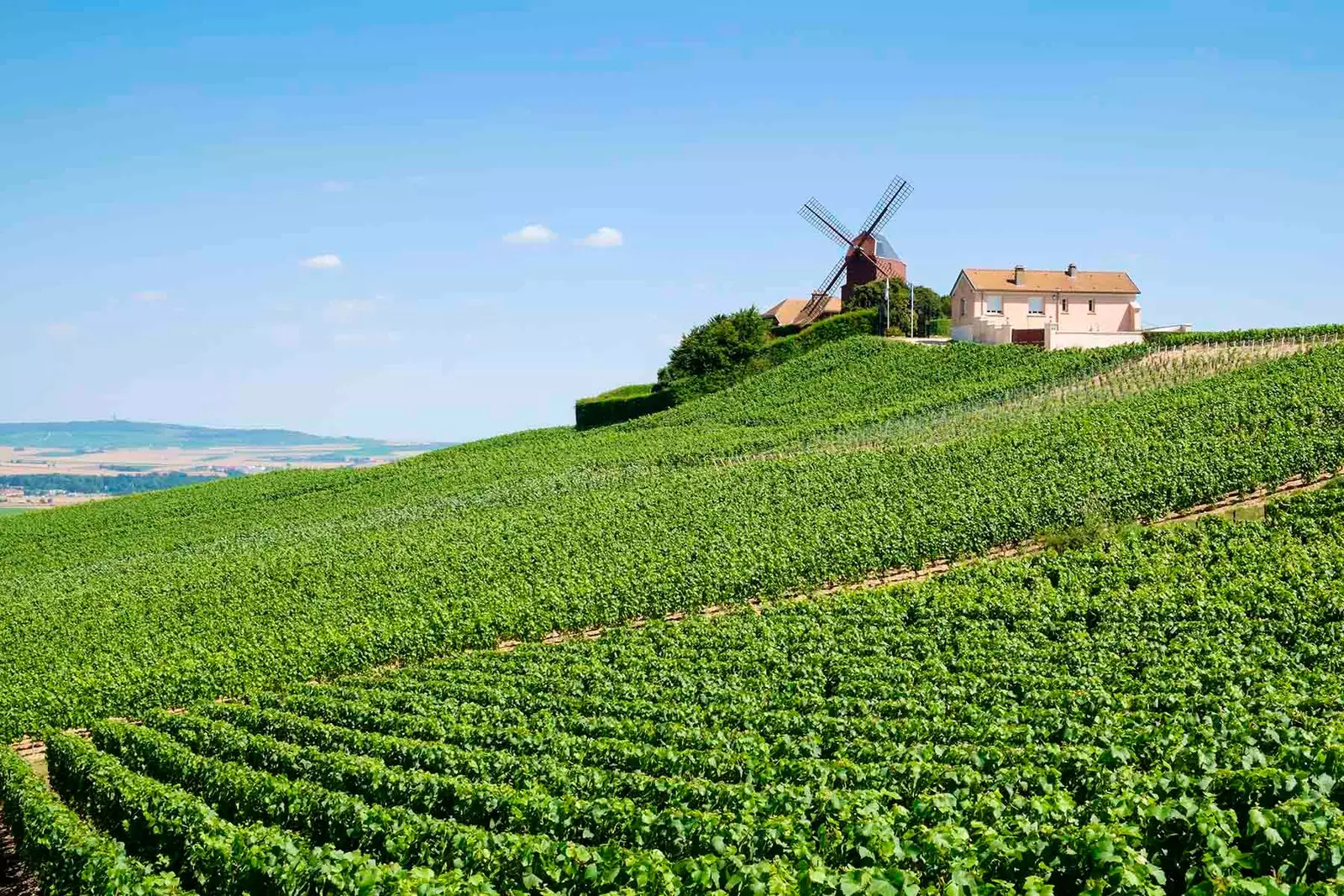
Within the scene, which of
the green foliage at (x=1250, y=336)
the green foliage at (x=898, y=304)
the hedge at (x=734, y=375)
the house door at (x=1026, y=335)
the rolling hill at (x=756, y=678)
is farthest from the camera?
the green foliage at (x=898, y=304)

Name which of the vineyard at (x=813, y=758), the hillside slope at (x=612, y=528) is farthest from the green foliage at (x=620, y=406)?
the vineyard at (x=813, y=758)

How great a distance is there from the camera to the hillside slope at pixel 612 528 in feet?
101

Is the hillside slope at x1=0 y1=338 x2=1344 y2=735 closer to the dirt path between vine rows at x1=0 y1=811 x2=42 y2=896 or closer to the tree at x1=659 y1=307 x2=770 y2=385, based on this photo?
the dirt path between vine rows at x1=0 y1=811 x2=42 y2=896

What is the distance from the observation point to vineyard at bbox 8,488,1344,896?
10.9m

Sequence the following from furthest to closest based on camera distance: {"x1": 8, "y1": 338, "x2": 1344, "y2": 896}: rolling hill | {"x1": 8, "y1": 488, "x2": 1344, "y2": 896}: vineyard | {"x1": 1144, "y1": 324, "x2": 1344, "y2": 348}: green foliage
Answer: {"x1": 1144, "y1": 324, "x2": 1344, "y2": 348}: green foliage, {"x1": 8, "y1": 338, "x2": 1344, "y2": 896}: rolling hill, {"x1": 8, "y1": 488, "x2": 1344, "y2": 896}: vineyard

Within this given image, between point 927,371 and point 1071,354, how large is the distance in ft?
27.0

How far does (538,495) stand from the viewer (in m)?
53.5

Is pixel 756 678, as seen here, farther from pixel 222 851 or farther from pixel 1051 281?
pixel 1051 281

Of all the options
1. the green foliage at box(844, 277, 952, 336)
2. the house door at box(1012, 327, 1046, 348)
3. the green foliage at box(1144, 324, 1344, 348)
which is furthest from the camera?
the green foliage at box(844, 277, 952, 336)

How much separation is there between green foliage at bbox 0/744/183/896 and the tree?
197 feet

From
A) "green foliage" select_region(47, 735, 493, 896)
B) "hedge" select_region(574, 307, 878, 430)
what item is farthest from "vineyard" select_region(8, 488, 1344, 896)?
"hedge" select_region(574, 307, 878, 430)

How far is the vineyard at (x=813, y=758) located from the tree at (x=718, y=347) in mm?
50224

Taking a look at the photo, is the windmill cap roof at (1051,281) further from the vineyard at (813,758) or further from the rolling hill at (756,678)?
the vineyard at (813,758)

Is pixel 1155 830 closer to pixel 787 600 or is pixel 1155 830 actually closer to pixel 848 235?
pixel 787 600
